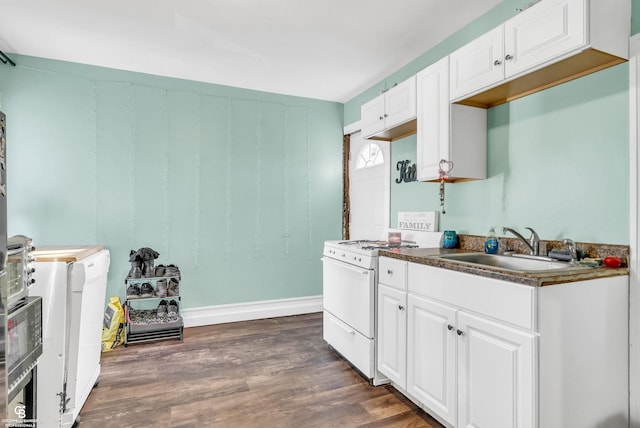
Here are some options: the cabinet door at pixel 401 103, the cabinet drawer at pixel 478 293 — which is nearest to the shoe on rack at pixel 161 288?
the cabinet drawer at pixel 478 293

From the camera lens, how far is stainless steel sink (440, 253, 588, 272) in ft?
5.85

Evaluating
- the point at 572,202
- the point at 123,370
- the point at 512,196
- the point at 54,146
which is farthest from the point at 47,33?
the point at 572,202

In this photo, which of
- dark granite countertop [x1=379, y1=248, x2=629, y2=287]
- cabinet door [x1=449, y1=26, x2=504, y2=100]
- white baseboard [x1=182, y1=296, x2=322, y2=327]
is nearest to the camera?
dark granite countertop [x1=379, y1=248, x2=629, y2=287]

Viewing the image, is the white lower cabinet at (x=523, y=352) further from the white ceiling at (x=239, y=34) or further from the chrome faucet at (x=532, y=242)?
the white ceiling at (x=239, y=34)

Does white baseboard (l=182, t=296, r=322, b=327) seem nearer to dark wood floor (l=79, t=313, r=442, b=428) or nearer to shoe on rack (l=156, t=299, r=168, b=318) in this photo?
shoe on rack (l=156, t=299, r=168, b=318)

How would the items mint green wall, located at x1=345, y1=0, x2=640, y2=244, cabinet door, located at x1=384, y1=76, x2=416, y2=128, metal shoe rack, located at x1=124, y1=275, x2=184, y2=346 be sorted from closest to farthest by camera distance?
mint green wall, located at x1=345, y1=0, x2=640, y2=244, cabinet door, located at x1=384, y1=76, x2=416, y2=128, metal shoe rack, located at x1=124, y1=275, x2=184, y2=346

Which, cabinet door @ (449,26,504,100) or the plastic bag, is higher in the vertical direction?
cabinet door @ (449,26,504,100)

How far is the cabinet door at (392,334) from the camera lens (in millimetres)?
2084

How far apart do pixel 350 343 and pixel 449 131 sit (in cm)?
165

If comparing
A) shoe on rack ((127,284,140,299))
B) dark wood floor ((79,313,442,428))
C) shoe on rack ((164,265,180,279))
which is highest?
shoe on rack ((164,265,180,279))

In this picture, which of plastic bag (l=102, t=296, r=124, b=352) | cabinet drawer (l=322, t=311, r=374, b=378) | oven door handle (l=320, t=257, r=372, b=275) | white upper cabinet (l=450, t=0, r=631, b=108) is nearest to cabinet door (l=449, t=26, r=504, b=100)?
white upper cabinet (l=450, t=0, r=631, b=108)

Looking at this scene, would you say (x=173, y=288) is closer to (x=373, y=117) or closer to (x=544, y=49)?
(x=373, y=117)

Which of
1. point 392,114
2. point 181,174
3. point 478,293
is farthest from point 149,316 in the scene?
point 478,293

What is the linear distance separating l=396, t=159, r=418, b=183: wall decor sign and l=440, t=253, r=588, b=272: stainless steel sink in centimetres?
104
